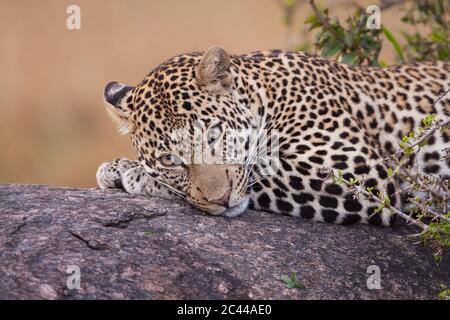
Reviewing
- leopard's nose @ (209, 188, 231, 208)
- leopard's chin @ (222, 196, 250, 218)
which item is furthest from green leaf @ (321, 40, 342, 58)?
leopard's nose @ (209, 188, 231, 208)

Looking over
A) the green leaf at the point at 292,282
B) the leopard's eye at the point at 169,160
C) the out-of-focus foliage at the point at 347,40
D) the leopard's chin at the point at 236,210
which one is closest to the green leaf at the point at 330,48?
the out-of-focus foliage at the point at 347,40

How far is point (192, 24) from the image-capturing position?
2323 cm

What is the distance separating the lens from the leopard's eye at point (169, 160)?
958 cm

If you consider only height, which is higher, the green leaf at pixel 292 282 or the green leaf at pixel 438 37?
the green leaf at pixel 438 37

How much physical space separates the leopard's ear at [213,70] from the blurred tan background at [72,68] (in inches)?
412

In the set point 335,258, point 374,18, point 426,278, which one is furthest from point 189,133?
point 374,18

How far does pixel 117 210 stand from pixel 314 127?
7.34 ft

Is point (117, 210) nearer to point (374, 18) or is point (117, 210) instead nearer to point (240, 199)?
point (240, 199)

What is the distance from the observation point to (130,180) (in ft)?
33.5

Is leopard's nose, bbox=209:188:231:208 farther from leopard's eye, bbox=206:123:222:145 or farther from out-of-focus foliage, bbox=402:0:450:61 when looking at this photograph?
out-of-focus foliage, bbox=402:0:450:61

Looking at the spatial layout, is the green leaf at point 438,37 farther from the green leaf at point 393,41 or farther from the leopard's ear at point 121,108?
the leopard's ear at point 121,108

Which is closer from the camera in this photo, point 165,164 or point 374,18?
point 165,164

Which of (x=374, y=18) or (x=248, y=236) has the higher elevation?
(x=374, y=18)

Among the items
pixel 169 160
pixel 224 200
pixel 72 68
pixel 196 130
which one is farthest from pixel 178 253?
pixel 72 68
